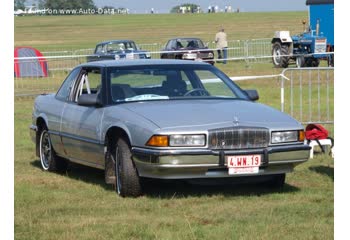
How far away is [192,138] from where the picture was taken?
8719 mm

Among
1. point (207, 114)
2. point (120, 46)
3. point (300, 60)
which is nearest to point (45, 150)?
point (207, 114)

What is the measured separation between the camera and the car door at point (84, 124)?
32.3ft

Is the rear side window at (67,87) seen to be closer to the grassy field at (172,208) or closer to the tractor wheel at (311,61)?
the grassy field at (172,208)

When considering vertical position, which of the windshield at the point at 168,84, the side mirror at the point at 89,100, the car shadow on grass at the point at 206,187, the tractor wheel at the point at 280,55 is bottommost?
the car shadow on grass at the point at 206,187

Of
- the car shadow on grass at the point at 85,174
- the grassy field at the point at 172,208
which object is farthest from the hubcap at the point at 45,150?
the car shadow on grass at the point at 85,174

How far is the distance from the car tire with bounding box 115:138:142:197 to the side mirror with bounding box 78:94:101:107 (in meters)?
0.83

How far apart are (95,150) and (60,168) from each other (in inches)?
59.5

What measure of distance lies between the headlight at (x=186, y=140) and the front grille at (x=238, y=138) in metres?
0.09

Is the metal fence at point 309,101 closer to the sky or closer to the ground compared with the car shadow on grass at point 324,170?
closer to the sky

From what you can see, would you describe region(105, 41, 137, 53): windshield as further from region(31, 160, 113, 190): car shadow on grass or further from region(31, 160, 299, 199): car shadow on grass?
region(31, 160, 299, 199): car shadow on grass

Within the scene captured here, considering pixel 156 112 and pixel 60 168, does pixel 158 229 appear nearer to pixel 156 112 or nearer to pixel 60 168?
pixel 156 112

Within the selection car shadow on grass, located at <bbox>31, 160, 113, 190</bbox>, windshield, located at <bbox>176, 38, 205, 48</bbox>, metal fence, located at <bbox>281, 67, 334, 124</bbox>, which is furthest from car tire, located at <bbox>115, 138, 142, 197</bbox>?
windshield, located at <bbox>176, 38, 205, 48</bbox>
